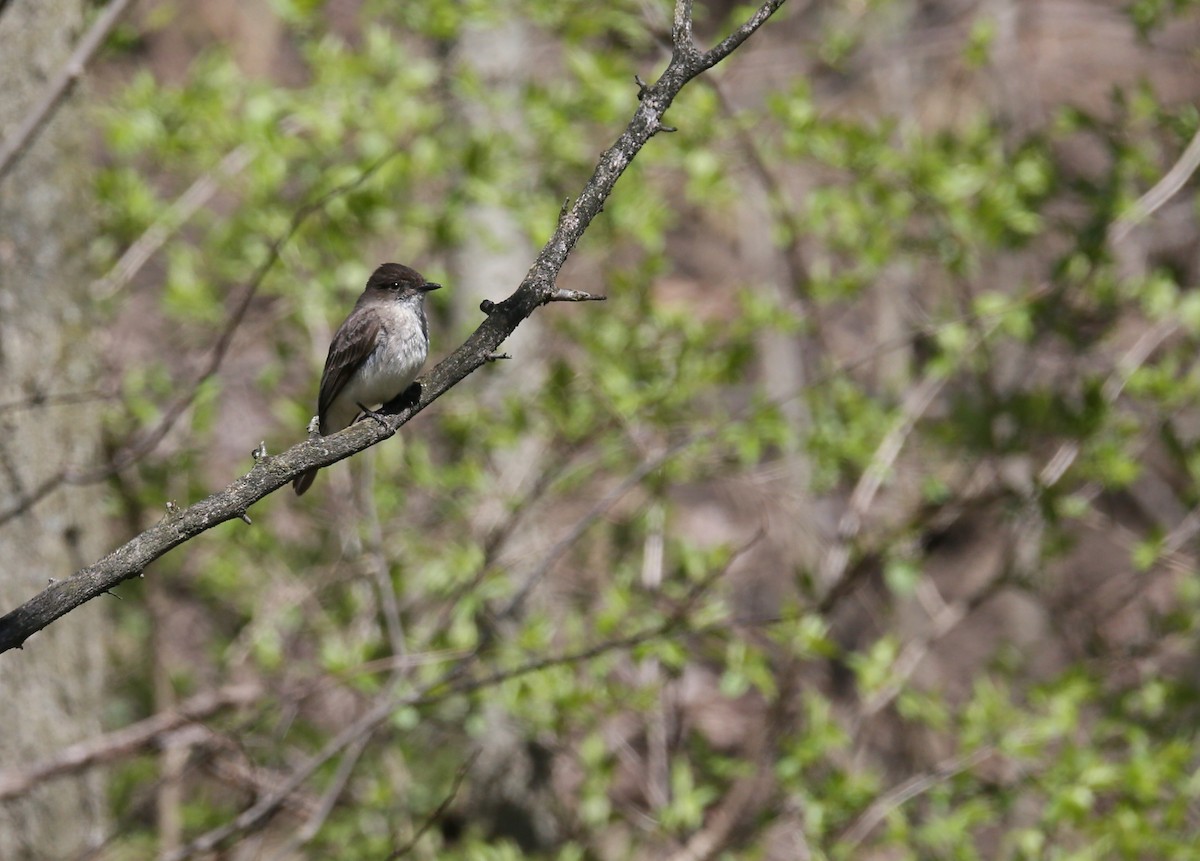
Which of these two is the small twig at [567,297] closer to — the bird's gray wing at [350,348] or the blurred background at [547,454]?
the bird's gray wing at [350,348]

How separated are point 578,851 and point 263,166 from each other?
3087 millimetres

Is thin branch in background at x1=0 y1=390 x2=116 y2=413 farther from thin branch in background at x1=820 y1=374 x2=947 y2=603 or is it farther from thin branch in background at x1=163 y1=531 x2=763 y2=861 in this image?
thin branch in background at x1=820 y1=374 x2=947 y2=603

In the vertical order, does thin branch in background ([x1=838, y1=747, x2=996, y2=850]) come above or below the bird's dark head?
below

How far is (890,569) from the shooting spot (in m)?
5.72

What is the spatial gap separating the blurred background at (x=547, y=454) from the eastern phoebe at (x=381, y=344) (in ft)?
2.81

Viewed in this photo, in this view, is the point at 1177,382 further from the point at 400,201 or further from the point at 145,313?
the point at 145,313

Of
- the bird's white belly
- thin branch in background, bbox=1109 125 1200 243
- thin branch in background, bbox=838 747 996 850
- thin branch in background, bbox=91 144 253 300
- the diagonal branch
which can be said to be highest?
thin branch in background, bbox=91 144 253 300

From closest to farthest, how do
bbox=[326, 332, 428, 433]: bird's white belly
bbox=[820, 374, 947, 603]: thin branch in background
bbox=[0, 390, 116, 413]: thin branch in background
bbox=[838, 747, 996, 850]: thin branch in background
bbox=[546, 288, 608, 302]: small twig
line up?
bbox=[546, 288, 608, 302]: small twig < bbox=[0, 390, 116, 413]: thin branch in background < bbox=[326, 332, 428, 433]: bird's white belly < bbox=[838, 747, 996, 850]: thin branch in background < bbox=[820, 374, 947, 603]: thin branch in background

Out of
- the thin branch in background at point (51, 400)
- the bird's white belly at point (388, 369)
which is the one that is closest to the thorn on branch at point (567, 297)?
the bird's white belly at point (388, 369)

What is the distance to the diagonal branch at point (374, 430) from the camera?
2.10 m

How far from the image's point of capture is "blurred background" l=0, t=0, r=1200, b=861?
4707 millimetres

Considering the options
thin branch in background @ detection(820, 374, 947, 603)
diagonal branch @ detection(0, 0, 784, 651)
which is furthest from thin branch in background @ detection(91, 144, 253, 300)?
diagonal branch @ detection(0, 0, 784, 651)

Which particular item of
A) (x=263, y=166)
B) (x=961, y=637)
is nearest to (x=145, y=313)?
(x=263, y=166)

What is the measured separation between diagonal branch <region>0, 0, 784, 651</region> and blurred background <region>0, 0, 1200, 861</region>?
2.17 metres
